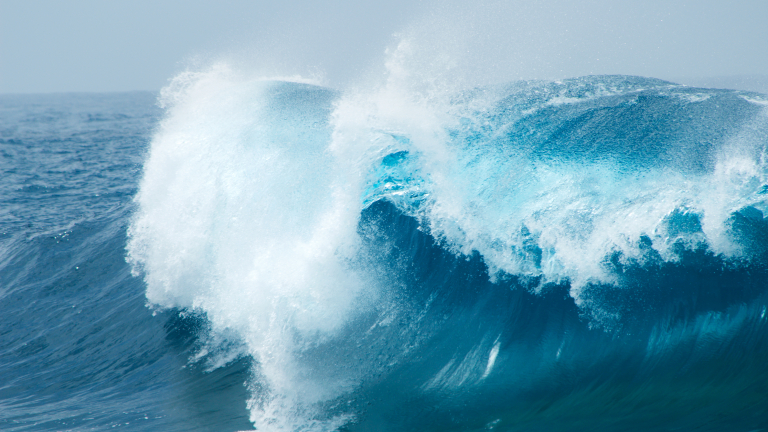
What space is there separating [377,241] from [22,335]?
15.8ft

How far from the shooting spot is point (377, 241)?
482 centimetres

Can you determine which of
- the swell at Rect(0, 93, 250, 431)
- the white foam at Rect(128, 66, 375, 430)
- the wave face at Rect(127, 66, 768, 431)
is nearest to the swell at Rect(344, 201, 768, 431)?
the wave face at Rect(127, 66, 768, 431)

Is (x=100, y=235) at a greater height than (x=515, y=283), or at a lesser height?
greater

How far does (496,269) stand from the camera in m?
4.50

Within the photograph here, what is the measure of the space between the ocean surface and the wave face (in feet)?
0.06

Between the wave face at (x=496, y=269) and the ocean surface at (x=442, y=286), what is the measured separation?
19 millimetres

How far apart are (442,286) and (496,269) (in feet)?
1.80

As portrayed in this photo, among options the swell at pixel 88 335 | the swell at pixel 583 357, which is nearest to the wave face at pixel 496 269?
the swell at pixel 583 357

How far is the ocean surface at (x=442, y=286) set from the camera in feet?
12.5

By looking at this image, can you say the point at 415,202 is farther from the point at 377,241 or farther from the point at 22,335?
the point at 22,335

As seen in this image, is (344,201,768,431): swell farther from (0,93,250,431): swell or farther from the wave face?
(0,93,250,431): swell

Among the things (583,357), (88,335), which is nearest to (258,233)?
(88,335)

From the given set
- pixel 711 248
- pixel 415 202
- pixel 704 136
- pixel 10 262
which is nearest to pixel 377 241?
pixel 415 202

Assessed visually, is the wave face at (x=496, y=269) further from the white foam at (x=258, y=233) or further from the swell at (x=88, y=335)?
the swell at (x=88, y=335)
